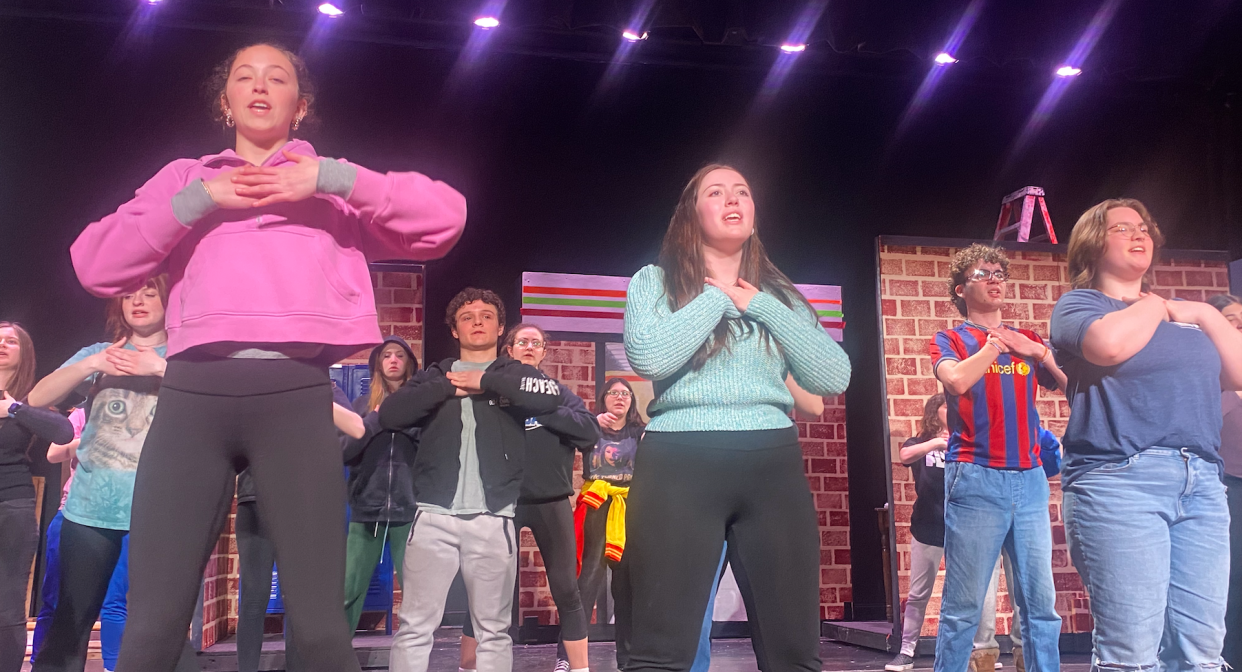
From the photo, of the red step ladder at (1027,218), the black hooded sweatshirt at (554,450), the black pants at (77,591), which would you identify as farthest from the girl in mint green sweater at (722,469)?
the red step ladder at (1027,218)

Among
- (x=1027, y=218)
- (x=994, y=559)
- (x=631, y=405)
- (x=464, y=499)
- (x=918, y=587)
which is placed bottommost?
(x=918, y=587)

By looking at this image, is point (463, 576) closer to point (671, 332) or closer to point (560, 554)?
point (560, 554)

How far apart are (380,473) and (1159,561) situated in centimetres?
288

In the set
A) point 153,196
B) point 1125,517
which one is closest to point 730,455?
point 1125,517

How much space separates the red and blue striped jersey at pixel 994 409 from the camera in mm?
3020

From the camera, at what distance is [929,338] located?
5035 mm

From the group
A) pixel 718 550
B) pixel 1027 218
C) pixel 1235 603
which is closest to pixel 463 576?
pixel 718 550

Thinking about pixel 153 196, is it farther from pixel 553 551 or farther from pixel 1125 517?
pixel 553 551

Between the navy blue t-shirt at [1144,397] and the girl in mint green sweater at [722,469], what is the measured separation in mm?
744

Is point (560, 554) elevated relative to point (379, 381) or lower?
lower

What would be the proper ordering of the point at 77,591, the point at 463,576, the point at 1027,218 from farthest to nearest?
the point at 1027,218
the point at 463,576
the point at 77,591

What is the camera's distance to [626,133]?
5.70 metres

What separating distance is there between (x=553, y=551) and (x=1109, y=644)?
2.28 meters

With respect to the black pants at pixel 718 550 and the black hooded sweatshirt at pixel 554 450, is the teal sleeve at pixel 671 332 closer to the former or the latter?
the black pants at pixel 718 550
